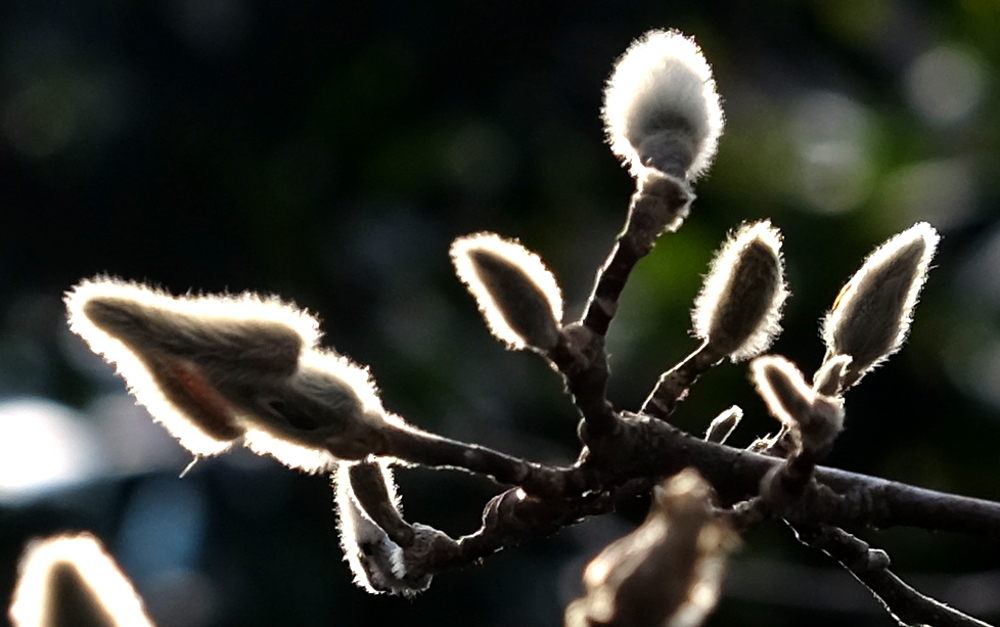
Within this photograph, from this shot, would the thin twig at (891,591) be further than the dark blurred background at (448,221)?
No

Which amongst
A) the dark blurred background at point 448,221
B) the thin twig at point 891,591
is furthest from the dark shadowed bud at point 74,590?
the dark blurred background at point 448,221

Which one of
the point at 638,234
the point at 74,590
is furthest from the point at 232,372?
the point at 638,234

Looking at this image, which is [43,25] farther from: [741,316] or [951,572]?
[741,316]

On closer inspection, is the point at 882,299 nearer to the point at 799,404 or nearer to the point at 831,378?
the point at 831,378

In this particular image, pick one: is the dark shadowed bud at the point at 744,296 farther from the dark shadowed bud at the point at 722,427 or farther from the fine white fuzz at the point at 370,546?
the fine white fuzz at the point at 370,546

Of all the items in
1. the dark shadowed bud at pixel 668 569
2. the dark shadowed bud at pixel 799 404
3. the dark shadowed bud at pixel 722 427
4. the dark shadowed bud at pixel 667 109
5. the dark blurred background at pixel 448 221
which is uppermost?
the dark blurred background at pixel 448 221

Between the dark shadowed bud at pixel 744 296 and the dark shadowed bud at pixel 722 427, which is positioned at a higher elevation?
the dark shadowed bud at pixel 744 296

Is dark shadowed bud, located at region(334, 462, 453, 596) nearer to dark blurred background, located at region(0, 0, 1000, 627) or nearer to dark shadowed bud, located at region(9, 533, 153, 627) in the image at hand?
dark shadowed bud, located at region(9, 533, 153, 627)
